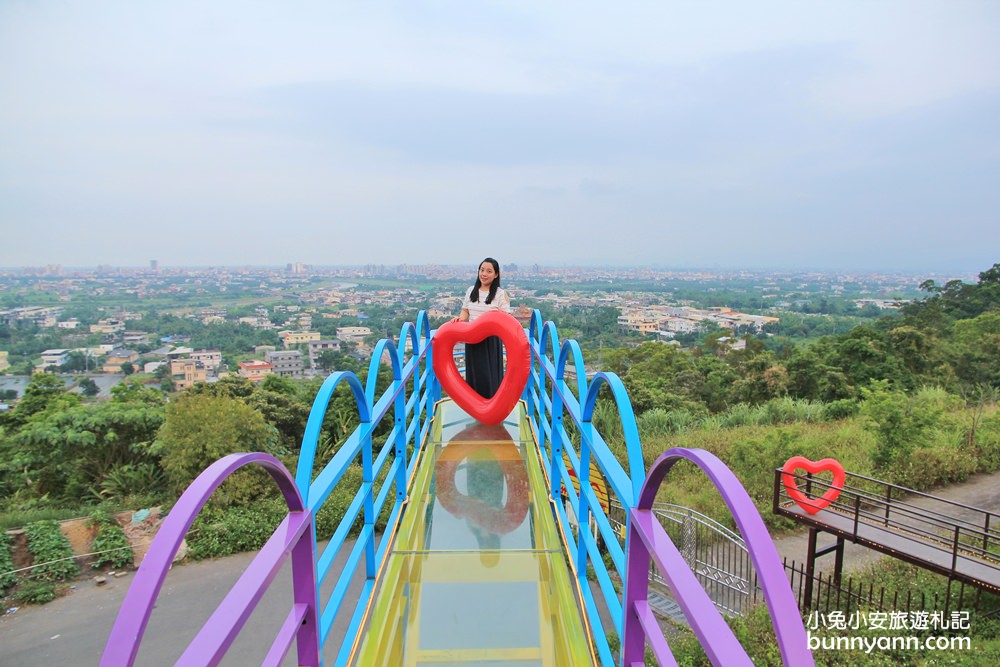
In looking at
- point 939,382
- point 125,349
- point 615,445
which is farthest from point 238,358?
point 939,382

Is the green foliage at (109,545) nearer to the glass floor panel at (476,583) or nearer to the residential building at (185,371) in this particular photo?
the glass floor panel at (476,583)

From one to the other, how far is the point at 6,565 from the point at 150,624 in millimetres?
2338

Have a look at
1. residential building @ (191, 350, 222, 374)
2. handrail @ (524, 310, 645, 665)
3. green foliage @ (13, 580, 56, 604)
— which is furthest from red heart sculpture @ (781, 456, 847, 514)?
residential building @ (191, 350, 222, 374)

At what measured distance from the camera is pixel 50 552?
7773 mm

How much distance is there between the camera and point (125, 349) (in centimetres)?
3225

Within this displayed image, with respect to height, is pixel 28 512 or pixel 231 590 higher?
pixel 231 590

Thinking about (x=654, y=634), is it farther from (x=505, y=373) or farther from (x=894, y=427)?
(x=894, y=427)

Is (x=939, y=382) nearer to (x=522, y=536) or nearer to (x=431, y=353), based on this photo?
(x=431, y=353)

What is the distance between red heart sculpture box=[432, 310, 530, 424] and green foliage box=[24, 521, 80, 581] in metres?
6.16

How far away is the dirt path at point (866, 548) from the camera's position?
8.05 metres

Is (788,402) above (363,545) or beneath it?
beneath

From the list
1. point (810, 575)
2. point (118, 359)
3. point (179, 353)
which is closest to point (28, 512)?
point (810, 575)

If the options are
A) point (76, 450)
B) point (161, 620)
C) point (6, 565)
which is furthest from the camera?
point (76, 450)

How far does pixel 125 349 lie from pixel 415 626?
36.2 m
